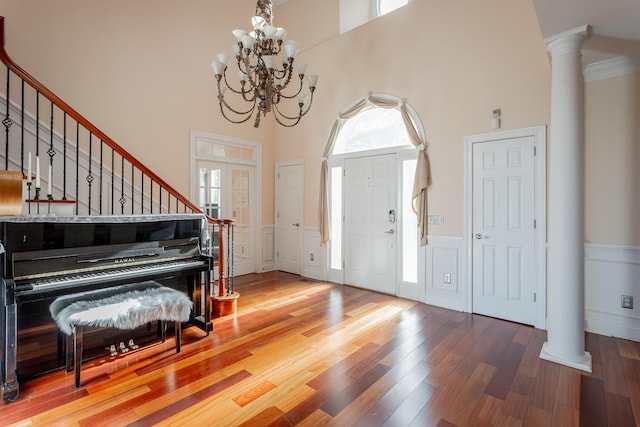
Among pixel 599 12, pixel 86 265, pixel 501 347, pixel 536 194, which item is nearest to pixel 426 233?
pixel 536 194

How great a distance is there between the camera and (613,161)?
3127 millimetres

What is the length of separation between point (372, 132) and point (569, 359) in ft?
11.5

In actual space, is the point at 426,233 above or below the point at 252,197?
below

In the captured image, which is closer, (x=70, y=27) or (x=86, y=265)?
(x=86, y=265)

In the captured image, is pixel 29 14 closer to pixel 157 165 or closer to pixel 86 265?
pixel 157 165

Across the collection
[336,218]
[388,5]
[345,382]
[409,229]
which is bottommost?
[345,382]

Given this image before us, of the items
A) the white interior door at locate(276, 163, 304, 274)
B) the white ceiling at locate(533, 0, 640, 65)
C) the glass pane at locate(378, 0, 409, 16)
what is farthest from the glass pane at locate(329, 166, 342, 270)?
the white ceiling at locate(533, 0, 640, 65)

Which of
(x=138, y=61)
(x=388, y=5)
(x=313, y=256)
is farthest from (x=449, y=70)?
(x=138, y=61)

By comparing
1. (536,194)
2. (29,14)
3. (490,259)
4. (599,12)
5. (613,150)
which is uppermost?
(29,14)

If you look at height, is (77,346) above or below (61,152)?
below

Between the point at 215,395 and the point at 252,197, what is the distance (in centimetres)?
407

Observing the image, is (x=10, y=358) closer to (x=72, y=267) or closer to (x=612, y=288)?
(x=72, y=267)

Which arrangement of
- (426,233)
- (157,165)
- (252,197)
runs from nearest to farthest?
(426,233), (157,165), (252,197)

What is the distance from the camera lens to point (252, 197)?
591cm
